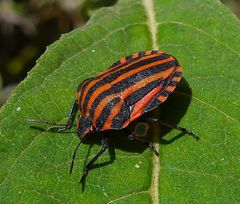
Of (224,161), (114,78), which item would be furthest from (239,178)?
(114,78)

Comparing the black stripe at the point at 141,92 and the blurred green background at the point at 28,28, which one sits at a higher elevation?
the black stripe at the point at 141,92

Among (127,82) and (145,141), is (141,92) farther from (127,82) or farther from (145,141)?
(145,141)

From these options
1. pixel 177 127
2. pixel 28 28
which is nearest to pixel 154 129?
pixel 177 127

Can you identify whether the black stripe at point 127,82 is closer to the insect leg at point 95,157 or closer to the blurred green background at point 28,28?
the insect leg at point 95,157

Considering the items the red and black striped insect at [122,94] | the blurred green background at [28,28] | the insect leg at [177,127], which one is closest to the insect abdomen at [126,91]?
the red and black striped insect at [122,94]

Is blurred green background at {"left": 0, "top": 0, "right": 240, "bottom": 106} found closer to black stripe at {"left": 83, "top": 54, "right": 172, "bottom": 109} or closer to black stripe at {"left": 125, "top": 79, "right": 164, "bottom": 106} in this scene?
black stripe at {"left": 83, "top": 54, "right": 172, "bottom": 109}
